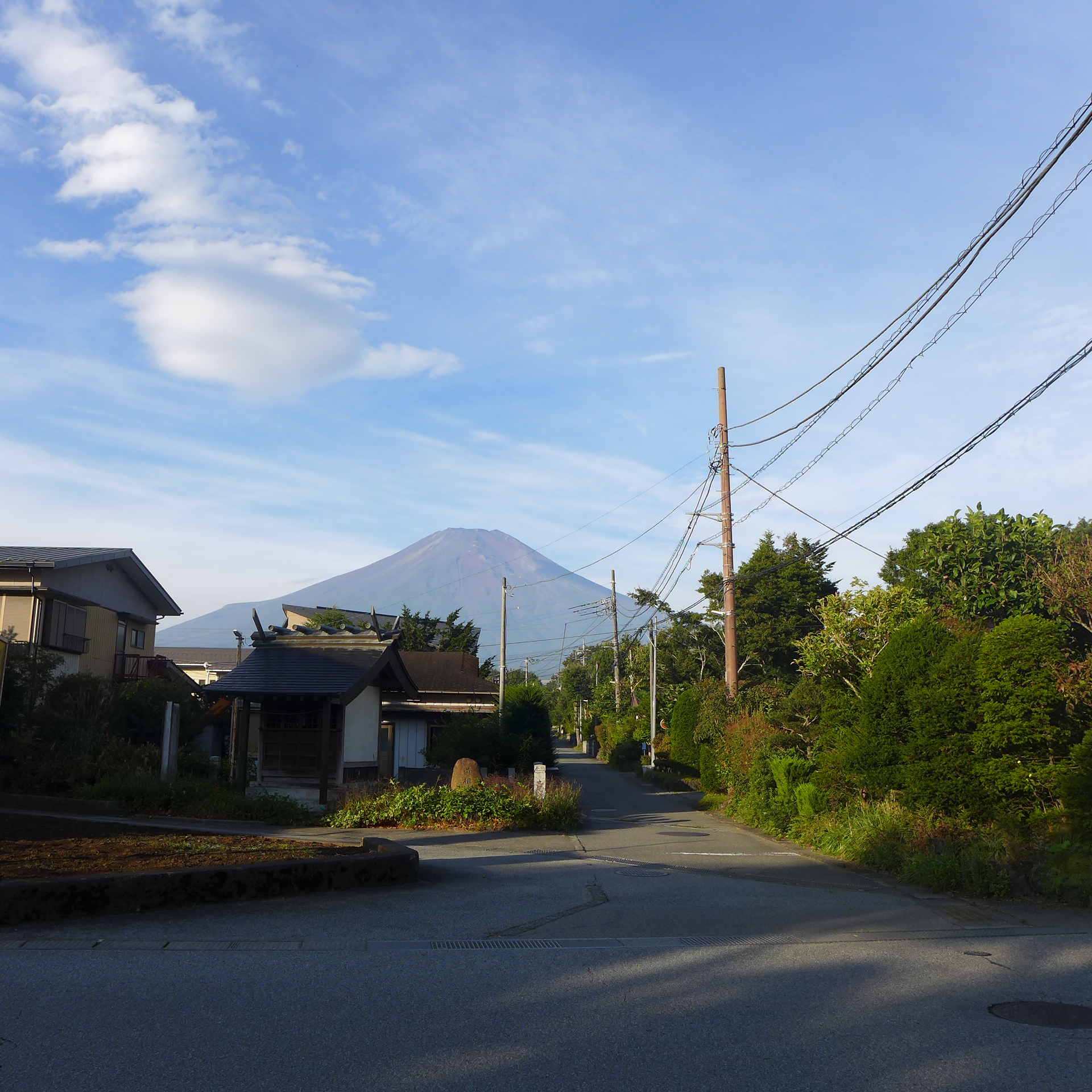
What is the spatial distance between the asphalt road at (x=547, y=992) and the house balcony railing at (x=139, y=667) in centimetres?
2466

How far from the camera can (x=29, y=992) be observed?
6113 mm

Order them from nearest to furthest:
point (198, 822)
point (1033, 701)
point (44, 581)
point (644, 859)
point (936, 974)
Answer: point (936, 974)
point (1033, 701)
point (644, 859)
point (198, 822)
point (44, 581)

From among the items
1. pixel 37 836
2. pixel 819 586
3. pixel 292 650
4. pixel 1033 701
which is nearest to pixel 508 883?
pixel 37 836

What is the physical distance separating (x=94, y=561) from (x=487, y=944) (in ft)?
85.5

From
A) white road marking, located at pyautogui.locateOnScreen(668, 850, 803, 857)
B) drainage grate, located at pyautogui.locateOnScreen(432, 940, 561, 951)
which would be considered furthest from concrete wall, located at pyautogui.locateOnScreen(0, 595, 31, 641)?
drainage grate, located at pyautogui.locateOnScreen(432, 940, 561, 951)

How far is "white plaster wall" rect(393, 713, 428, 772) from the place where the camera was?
3638 cm

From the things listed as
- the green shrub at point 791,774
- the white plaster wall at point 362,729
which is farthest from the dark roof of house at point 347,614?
the green shrub at point 791,774

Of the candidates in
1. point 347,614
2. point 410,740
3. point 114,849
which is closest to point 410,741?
point 410,740

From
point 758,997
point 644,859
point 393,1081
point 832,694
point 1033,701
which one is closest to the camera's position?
point 393,1081

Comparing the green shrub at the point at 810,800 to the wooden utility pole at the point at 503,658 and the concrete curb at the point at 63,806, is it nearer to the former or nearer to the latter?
the concrete curb at the point at 63,806

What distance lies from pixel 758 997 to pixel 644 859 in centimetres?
872

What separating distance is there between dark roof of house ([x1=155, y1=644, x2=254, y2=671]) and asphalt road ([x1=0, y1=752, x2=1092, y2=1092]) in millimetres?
52396

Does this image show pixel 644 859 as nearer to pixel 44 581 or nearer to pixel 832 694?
pixel 832 694

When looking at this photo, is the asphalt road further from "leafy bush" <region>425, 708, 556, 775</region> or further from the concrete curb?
"leafy bush" <region>425, 708, 556, 775</region>
